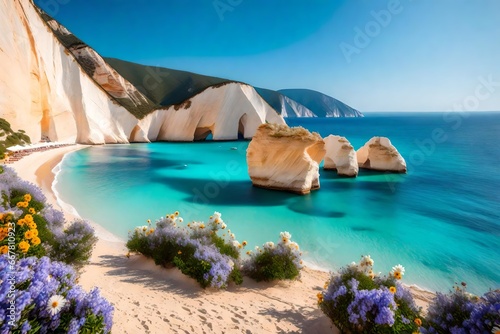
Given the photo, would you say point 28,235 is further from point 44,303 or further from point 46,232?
point 46,232

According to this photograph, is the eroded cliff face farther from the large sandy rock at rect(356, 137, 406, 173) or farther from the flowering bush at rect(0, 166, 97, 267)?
the large sandy rock at rect(356, 137, 406, 173)

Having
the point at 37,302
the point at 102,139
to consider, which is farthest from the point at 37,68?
the point at 37,302

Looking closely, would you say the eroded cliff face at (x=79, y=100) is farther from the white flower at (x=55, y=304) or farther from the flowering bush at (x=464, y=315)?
the flowering bush at (x=464, y=315)

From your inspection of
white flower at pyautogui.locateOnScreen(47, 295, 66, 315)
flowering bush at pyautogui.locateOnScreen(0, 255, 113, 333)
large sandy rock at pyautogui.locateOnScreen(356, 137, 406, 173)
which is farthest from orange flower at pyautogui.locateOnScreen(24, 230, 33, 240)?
large sandy rock at pyautogui.locateOnScreen(356, 137, 406, 173)

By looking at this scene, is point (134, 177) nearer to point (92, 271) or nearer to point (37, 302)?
point (92, 271)

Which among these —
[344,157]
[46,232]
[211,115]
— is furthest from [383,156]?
[211,115]
